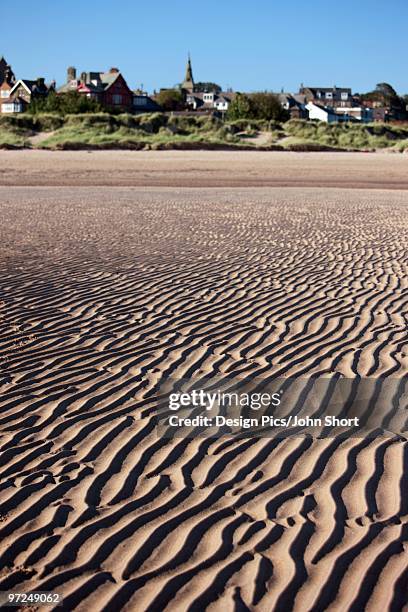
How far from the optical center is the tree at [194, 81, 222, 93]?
131 m

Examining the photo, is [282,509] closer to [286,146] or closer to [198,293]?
[198,293]

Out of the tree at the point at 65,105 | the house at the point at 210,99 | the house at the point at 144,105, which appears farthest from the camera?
the house at the point at 210,99

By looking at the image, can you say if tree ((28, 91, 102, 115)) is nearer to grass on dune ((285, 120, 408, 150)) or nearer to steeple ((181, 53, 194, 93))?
grass on dune ((285, 120, 408, 150))

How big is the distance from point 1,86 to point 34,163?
6899 centimetres

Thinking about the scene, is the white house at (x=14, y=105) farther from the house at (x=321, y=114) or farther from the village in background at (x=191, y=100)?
the house at (x=321, y=114)

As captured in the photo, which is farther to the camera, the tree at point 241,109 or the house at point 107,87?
the house at point 107,87

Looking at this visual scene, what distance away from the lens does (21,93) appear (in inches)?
3602

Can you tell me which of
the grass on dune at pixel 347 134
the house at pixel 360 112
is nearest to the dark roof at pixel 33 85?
the house at pixel 360 112

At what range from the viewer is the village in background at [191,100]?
68938 mm

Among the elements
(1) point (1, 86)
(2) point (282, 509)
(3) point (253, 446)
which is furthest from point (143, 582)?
(1) point (1, 86)

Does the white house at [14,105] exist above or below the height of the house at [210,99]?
below

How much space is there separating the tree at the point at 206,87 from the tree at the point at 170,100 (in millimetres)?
27856

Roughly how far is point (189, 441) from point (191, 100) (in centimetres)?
11207

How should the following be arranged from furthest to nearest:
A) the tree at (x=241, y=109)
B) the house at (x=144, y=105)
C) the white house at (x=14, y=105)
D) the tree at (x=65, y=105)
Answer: the house at (x=144, y=105) < the white house at (x=14, y=105) < the tree at (x=241, y=109) < the tree at (x=65, y=105)
